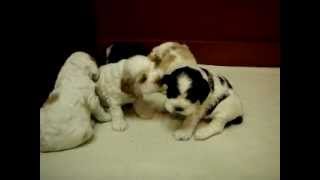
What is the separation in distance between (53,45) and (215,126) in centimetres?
106

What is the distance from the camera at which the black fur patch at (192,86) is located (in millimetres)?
1844

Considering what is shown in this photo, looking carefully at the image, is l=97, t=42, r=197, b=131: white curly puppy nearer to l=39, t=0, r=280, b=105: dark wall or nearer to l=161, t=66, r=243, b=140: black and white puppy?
l=161, t=66, r=243, b=140: black and white puppy

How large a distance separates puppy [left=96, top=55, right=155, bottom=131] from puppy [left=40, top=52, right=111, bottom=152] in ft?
0.19

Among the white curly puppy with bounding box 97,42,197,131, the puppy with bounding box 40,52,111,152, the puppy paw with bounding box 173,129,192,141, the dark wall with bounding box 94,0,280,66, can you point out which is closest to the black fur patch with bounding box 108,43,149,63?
the white curly puppy with bounding box 97,42,197,131

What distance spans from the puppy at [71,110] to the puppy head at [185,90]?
1.36 feet

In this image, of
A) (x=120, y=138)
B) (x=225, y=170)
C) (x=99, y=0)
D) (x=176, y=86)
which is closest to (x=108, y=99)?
(x=120, y=138)

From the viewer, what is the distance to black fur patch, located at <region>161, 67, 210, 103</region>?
1844 mm

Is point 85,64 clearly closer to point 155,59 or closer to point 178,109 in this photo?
point 155,59

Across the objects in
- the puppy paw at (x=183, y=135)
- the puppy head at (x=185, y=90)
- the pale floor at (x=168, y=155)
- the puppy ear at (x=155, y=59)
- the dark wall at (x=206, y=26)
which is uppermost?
the dark wall at (x=206, y=26)

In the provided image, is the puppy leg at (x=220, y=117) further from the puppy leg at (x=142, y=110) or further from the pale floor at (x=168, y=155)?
the puppy leg at (x=142, y=110)

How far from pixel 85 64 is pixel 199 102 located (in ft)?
2.15

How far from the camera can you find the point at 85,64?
2.17 meters

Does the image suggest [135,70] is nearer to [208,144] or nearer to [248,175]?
[208,144]

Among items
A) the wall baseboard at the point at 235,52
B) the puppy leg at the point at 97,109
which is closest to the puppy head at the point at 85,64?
the puppy leg at the point at 97,109
